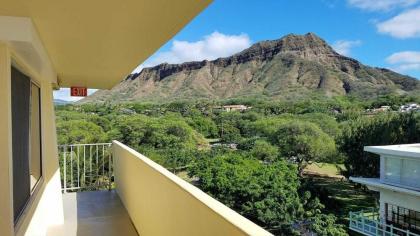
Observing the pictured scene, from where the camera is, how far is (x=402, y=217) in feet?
44.9

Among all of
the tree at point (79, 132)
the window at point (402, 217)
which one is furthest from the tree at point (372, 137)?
the tree at point (79, 132)

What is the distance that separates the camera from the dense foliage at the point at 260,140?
22.3m

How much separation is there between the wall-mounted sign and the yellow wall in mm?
1927

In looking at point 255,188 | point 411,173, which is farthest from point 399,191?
point 255,188

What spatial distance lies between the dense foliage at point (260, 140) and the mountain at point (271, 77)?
306 cm

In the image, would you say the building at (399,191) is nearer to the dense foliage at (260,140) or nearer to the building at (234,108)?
the dense foliage at (260,140)

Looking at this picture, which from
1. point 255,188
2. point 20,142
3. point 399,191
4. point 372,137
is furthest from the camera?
point 372,137

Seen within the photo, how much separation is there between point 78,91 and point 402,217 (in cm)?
1318

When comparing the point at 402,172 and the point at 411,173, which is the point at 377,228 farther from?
the point at 411,173

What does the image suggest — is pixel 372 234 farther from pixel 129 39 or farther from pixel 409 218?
pixel 129 39

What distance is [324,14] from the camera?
6550 centimetres

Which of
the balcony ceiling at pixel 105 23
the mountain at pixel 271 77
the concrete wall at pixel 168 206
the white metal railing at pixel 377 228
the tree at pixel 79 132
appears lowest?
the white metal railing at pixel 377 228

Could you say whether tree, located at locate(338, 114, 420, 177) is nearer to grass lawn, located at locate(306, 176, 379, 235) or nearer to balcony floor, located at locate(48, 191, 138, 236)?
grass lawn, located at locate(306, 176, 379, 235)

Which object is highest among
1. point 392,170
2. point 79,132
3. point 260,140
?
point 79,132
